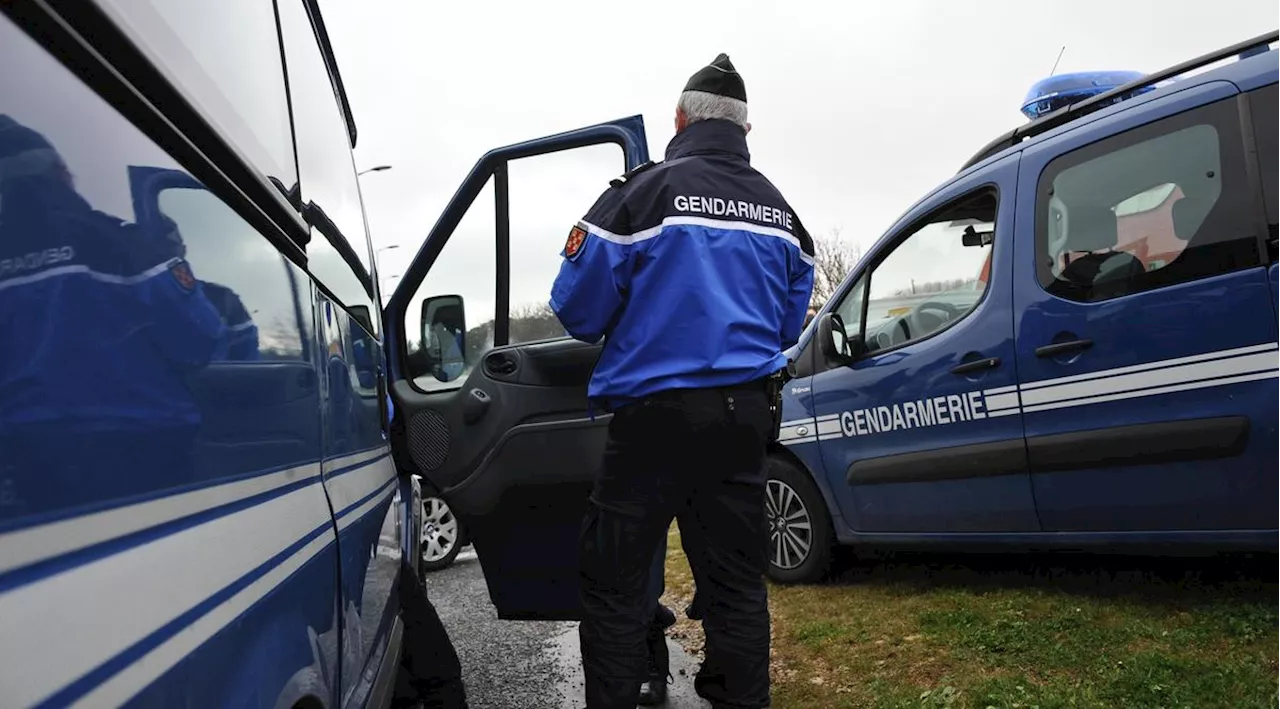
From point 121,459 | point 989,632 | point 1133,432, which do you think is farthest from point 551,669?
point 121,459

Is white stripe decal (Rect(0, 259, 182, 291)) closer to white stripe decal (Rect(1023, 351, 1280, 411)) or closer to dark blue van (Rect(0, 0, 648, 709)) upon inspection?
dark blue van (Rect(0, 0, 648, 709))

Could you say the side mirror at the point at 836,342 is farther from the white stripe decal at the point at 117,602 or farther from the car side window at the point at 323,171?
the white stripe decal at the point at 117,602

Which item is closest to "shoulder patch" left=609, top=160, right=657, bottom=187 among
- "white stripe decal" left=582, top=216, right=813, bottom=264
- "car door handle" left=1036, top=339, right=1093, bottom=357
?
"white stripe decal" left=582, top=216, right=813, bottom=264

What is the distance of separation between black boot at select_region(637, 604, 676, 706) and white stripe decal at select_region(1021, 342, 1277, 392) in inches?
62.1

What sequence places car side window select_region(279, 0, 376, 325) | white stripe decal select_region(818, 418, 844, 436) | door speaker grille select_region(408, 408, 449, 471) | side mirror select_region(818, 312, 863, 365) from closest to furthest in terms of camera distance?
car side window select_region(279, 0, 376, 325), door speaker grille select_region(408, 408, 449, 471), side mirror select_region(818, 312, 863, 365), white stripe decal select_region(818, 418, 844, 436)

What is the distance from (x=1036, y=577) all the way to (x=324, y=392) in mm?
3489

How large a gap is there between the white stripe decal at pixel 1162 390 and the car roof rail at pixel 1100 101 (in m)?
1.08

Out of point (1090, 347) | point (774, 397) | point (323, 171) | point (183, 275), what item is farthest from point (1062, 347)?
point (183, 275)

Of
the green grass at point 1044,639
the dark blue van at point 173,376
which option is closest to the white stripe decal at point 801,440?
the green grass at point 1044,639

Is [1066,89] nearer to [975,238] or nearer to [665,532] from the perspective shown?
[975,238]

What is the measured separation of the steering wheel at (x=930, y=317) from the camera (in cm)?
387

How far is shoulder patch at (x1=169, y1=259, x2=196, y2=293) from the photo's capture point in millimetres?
844

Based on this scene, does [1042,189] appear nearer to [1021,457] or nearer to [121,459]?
[1021,457]

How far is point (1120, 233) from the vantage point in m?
3.20
